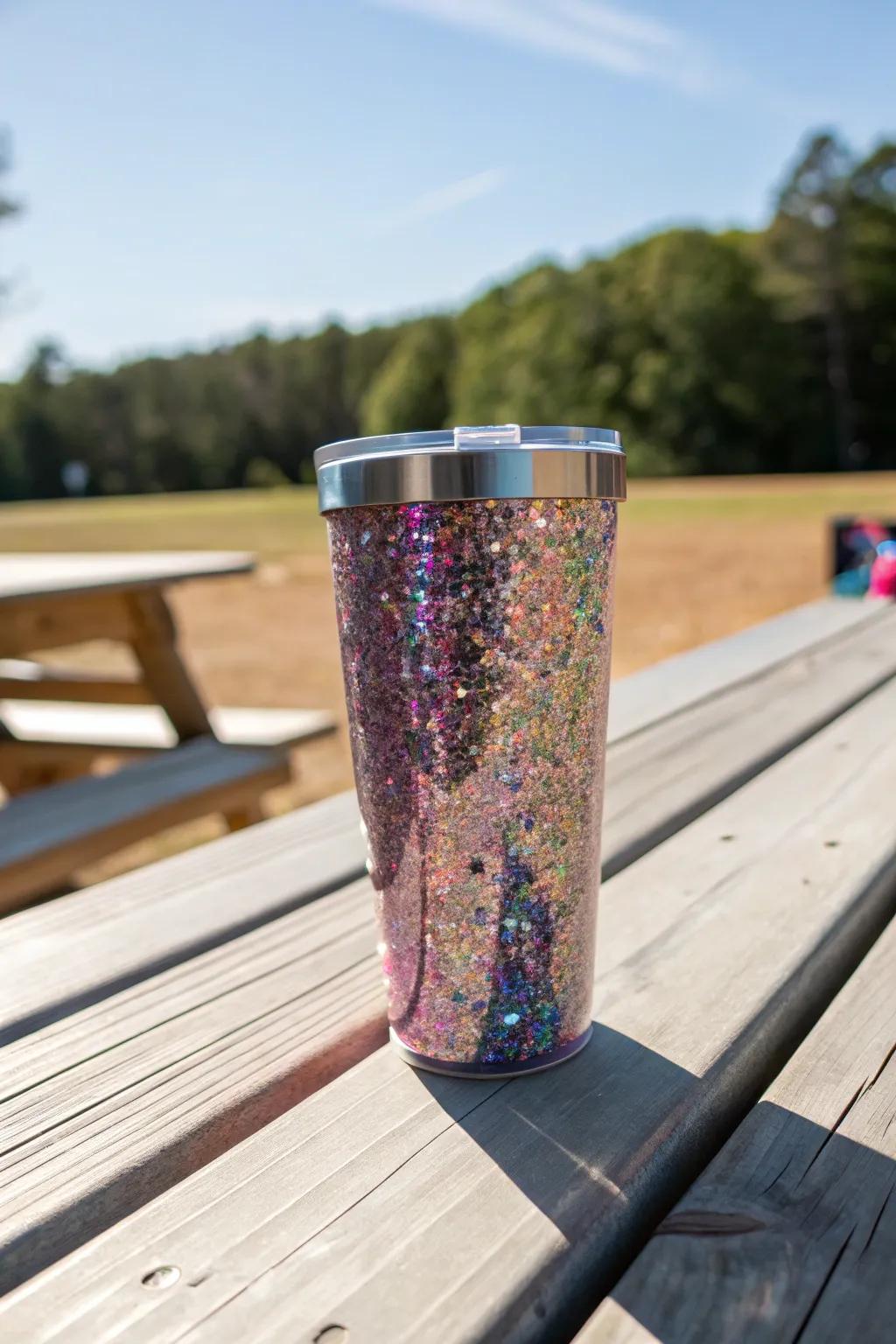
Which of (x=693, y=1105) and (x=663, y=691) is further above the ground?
(x=693, y=1105)

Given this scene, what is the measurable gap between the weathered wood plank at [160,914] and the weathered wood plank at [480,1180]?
0.32 meters

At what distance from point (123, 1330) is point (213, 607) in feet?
36.5

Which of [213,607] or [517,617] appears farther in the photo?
[213,607]

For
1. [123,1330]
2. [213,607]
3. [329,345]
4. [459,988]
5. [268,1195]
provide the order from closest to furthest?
Result: [123,1330], [268,1195], [459,988], [213,607], [329,345]

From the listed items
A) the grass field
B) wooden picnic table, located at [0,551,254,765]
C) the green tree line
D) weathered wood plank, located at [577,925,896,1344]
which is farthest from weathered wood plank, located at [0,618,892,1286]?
the green tree line

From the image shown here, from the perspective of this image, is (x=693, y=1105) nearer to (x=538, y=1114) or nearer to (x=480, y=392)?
(x=538, y=1114)

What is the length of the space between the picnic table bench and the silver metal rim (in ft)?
6.52

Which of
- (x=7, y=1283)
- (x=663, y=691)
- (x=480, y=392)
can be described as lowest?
(x=480, y=392)

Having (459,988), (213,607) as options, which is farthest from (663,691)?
(213,607)

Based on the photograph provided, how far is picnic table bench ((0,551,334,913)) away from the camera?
2723 millimetres

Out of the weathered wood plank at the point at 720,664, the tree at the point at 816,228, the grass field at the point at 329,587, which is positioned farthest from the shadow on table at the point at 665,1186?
the tree at the point at 816,228

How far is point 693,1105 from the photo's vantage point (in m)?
0.82

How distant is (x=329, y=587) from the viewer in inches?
495

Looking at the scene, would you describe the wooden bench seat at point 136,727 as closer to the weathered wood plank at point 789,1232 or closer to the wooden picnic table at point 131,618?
the wooden picnic table at point 131,618
